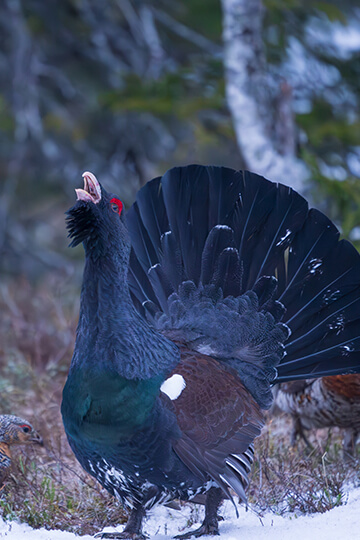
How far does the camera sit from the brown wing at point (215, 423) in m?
3.26

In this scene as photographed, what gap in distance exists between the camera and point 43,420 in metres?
4.90

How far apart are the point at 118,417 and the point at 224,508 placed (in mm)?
1288

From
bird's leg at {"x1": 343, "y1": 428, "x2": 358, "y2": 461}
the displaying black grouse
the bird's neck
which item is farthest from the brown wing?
bird's leg at {"x1": 343, "y1": 428, "x2": 358, "y2": 461}

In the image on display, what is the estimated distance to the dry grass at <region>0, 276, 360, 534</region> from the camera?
3.70m

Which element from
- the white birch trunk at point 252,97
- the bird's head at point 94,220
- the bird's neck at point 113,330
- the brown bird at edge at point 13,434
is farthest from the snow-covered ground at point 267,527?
the white birch trunk at point 252,97

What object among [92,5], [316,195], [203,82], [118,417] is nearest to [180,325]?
[118,417]

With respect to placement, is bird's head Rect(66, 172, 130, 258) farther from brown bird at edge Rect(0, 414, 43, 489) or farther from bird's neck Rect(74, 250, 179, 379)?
brown bird at edge Rect(0, 414, 43, 489)

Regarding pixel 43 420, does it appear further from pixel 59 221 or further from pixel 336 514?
pixel 59 221

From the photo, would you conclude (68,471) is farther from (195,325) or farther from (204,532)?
(195,325)

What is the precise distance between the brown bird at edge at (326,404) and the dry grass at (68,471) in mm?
145

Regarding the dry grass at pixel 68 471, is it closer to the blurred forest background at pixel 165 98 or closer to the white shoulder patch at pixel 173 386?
the white shoulder patch at pixel 173 386

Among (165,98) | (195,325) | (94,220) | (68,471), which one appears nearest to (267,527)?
(195,325)

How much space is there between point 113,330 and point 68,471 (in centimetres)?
159

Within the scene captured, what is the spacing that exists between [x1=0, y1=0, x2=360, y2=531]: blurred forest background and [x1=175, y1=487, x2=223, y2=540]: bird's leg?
0.61 meters
